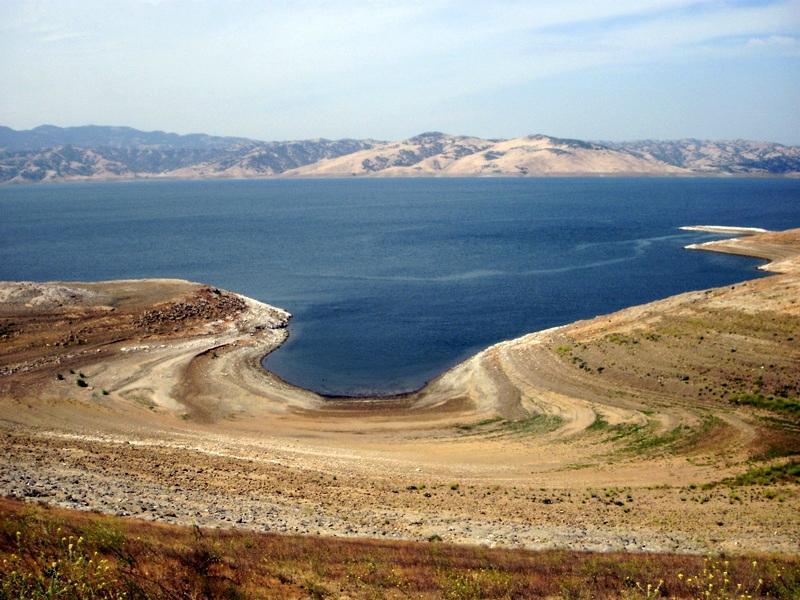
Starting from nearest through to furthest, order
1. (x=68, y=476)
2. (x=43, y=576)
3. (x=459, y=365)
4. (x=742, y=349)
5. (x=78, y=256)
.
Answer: (x=43, y=576) → (x=68, y=476) → (x=742, y=349) → (x=459, y=365) → (x=78, y=256)

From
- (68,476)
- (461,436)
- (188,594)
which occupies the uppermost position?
(188,594)

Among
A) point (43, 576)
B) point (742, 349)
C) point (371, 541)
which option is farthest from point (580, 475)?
point (43, 576)

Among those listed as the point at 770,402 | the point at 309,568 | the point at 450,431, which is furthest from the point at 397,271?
the point at 309,568

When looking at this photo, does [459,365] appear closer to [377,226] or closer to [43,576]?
[43,576]

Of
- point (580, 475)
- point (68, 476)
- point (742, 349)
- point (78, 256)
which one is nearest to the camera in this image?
point (68, 476)

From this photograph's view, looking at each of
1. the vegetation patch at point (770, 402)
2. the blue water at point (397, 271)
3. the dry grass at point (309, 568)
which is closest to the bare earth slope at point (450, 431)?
the vegetation patch at point (770, 402)

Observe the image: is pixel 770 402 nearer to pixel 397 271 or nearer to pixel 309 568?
pixel 309 568
